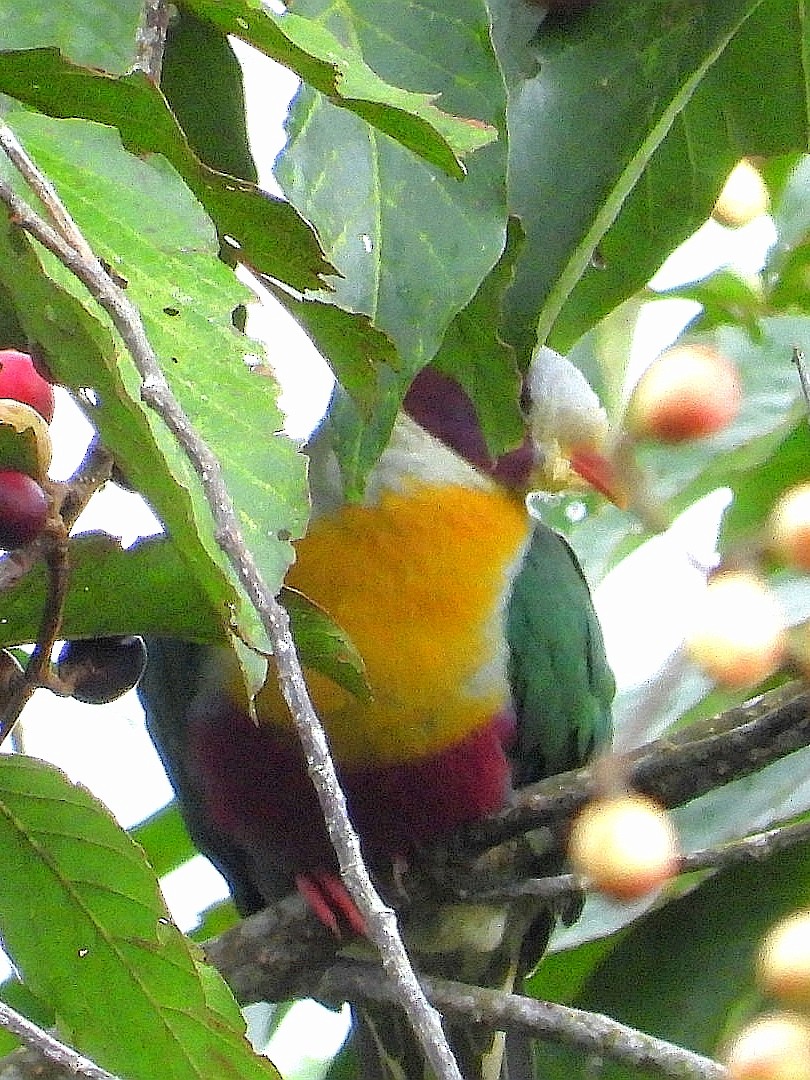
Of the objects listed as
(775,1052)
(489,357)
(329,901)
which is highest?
(489,357)

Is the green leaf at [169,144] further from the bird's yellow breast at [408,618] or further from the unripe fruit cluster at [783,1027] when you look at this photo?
the bird's yellow breast at [408,618]

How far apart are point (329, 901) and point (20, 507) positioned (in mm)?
621

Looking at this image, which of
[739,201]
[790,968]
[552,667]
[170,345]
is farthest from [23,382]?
[552,667]

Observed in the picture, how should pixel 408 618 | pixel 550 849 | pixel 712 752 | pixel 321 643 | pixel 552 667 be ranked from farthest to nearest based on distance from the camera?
1. pixel 552 667
2. pixel 408 618
3. pixel 550 849
4. pixel 712 752
5. pixel 321 643

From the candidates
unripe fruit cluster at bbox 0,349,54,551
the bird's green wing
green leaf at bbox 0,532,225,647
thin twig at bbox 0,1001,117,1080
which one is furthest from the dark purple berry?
the bird's green wing

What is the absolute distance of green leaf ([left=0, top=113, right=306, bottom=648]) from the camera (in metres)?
0.45

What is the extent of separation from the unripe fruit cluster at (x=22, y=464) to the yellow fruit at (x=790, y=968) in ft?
1.02

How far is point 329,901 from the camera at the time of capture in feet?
3.63

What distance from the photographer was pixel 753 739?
2.49 ft

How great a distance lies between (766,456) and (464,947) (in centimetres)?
50

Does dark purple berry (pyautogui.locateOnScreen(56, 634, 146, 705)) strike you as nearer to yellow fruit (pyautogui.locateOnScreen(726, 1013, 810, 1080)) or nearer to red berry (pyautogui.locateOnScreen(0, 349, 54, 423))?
red berry (pyautogui.locateOnScreen(0, 349, 54, 423))

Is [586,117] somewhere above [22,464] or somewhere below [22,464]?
above

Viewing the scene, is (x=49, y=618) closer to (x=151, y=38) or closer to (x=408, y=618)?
(x=151, y=38)

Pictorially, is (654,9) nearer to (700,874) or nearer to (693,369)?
(693,369)
